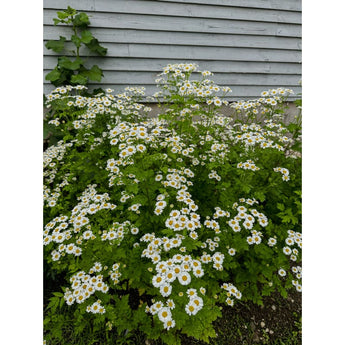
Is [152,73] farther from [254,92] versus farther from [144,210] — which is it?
[144,210]

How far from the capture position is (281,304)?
2352mm

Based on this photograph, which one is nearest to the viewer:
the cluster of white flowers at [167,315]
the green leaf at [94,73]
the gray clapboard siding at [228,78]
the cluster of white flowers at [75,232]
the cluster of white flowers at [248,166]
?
the cluster of white flowers at [167,315]

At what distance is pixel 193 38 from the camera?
3807 mm

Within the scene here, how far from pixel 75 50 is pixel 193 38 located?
180 centimetres

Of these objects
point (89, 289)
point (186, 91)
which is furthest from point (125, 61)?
point (89, 289)

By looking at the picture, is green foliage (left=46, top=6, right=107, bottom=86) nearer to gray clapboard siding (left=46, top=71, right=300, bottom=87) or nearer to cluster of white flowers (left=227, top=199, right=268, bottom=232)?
gray clapboard siding (left=46, top=71, right=300, bottom=87)

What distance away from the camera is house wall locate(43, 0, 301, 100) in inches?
137

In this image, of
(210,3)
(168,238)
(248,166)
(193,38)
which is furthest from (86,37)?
(168,238)

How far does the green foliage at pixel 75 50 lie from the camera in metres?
3.31

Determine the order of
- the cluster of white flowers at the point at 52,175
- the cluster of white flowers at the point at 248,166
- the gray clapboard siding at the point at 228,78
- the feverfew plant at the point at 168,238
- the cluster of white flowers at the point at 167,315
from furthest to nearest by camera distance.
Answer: the gray clapboard siding at the point at 228,78 → the cluster of white flowers at the point at 52,175 → the cluster of white flowers at the point at 248,166 → the feverfew plant at the point at 168,238 → the cluster of white flowers at the point at 167,315

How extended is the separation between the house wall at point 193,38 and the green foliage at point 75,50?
0.12 meters

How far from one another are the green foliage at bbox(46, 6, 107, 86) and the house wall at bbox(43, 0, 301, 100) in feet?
0.39

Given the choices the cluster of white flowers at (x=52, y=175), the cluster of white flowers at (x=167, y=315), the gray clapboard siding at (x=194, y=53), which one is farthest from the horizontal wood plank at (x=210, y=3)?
the cluster of white flowers at (x=167, y=315)

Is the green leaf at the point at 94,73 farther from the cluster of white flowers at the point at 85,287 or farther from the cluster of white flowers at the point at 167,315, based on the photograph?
the cluster of white flowers at the point at 167,315
